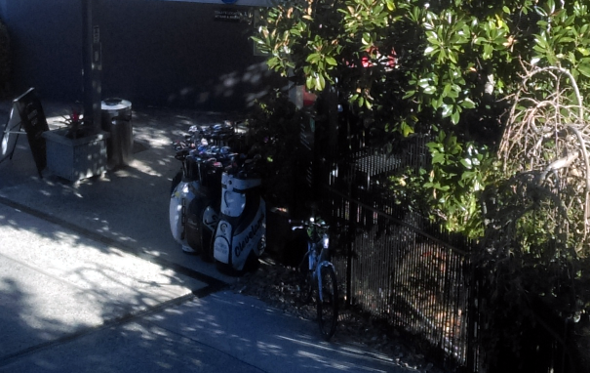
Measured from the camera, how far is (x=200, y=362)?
6.54 metres

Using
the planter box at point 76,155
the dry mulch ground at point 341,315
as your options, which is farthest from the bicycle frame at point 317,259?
the planter box at point 76,155

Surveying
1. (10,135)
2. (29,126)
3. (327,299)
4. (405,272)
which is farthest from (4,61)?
(405,272)

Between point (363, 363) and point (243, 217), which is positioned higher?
point (243, 217)

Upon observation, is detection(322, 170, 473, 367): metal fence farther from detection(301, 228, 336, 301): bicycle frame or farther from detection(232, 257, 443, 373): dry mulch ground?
detection(301, 228, 336, 301): bicycle frame

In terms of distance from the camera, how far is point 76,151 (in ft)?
34.8

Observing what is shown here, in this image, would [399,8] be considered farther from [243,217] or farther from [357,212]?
[243,217]

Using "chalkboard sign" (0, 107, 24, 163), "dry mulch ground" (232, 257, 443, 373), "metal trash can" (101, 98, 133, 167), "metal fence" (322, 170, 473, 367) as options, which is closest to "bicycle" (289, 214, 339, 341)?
"dry mulch ground" (232, 257, 443, 373)

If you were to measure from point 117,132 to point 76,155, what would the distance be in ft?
2.87

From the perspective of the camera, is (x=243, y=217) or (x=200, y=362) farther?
(x=243, y=217)

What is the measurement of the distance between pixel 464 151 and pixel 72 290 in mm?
3793

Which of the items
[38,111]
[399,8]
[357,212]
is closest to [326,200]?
[357,212]

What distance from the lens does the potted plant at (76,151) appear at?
1064 cm

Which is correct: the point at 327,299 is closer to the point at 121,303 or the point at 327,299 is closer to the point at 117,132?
the point at 121,303

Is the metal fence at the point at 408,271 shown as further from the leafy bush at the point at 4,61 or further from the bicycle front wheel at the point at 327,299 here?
the leafy bush at the point at 4,61
